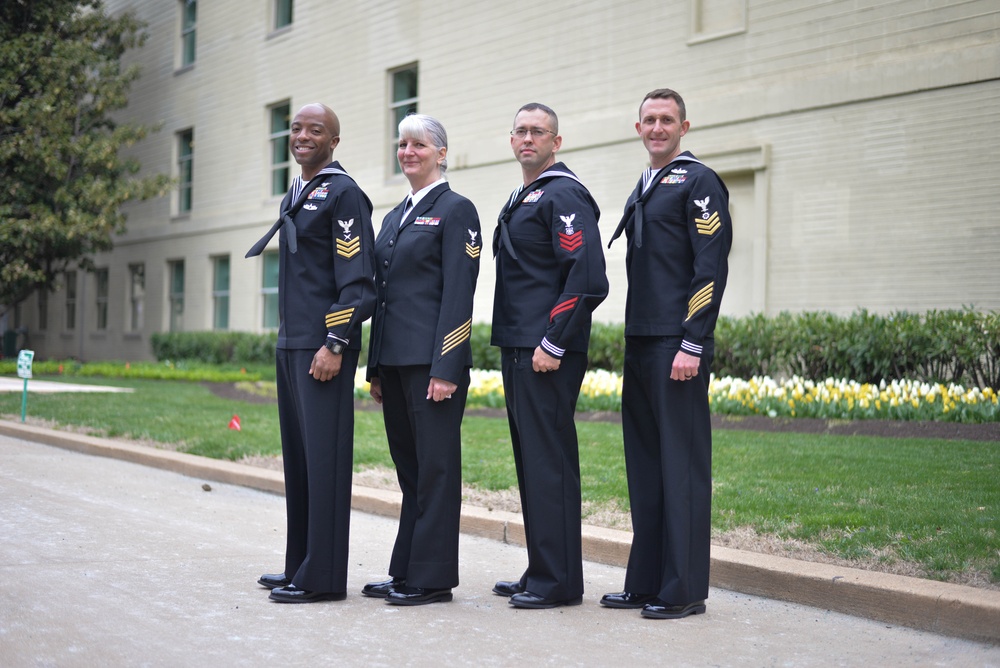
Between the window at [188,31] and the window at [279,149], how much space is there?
4.50 metres

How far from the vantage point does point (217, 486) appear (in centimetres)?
962

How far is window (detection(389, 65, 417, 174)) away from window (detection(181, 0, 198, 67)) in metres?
8.81

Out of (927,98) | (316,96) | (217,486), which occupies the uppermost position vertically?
(316,96)

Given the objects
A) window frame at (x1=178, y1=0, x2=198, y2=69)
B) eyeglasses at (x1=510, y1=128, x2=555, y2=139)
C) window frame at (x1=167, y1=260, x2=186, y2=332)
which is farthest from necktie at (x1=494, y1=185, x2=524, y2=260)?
window frame at (x1=178, y1=0, x2=198, y2=69)

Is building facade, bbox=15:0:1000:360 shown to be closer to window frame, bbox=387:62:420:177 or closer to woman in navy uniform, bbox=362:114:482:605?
window frame, bbox=387:62:420:177

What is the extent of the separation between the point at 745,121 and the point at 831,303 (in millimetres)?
2924

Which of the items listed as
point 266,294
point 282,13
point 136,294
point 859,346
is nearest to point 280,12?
point 282,13

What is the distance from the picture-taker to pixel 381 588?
5430 mm

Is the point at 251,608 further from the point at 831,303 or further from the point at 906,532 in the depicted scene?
the point at 831,303

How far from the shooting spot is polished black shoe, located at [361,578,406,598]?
5.41m

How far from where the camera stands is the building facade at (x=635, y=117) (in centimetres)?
1357

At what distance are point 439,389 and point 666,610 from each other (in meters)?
1.41

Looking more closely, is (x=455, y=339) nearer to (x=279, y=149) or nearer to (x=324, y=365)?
(x=324, y=365)

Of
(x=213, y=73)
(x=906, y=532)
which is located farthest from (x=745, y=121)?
(x=213, y=73)
